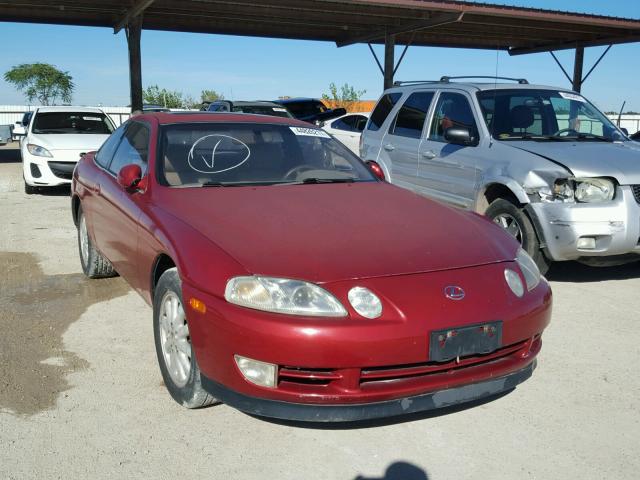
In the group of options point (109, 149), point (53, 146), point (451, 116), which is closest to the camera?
point (109, 149)

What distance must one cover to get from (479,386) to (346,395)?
64 centimetres

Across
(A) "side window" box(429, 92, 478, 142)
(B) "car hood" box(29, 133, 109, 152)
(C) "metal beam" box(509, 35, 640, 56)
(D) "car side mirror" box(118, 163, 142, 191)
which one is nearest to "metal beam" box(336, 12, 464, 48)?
(C) "metal beam" box(509, 35, 640, 56)

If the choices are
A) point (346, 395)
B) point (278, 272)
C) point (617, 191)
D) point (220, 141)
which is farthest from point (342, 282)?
point (617, 191)

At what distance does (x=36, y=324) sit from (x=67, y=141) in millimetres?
7561

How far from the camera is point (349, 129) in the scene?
12.5m

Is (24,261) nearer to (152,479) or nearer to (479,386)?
(152,479)

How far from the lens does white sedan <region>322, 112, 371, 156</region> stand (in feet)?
38.2

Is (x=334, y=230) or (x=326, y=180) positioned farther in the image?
(x=326, y=180)

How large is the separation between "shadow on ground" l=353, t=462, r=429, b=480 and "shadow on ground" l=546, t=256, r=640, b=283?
3.67m

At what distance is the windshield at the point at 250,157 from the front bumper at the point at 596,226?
1.67 m

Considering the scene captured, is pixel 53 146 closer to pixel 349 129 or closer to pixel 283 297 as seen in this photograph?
pixel 349 129

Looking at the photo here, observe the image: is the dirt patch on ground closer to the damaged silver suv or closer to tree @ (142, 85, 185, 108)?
the damaged silver suv

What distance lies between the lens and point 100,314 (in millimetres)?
4969

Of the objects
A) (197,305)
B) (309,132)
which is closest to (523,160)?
(309,132)
